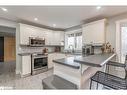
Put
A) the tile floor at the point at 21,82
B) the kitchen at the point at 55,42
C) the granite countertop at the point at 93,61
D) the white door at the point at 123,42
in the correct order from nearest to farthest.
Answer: the granite countertop at the point at 93,61 → the tile floor at the point at 21,82 → the white door at the point at 123,42 → the kitchen at the point at 55,42

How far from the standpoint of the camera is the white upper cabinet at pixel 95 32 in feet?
10.7

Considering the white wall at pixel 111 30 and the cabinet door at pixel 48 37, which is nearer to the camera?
the white wall at pixel 111 30

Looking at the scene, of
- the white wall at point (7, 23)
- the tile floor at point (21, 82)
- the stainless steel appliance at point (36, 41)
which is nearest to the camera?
the tile floor at point (21, 82)

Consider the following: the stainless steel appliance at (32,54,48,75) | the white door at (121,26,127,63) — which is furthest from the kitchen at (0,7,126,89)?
the white door at (121,26,127,63)

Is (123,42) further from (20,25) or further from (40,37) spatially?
(20,25)

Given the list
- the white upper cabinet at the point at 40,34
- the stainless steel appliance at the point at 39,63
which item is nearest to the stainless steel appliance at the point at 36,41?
the white upper cabinet at the point at 40,34

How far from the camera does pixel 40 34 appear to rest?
15.4ft

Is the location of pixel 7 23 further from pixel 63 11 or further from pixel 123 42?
Answer: pixel 123 42

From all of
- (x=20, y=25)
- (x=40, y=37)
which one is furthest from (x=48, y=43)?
(x=20, y=25)

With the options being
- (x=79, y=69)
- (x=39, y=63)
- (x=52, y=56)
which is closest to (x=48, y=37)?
(x=52, y=56)

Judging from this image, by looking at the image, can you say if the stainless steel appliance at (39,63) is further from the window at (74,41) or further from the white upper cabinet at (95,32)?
the white upper cabinet at (95,32)

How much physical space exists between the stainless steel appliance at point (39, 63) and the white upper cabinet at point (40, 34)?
2.44ft
